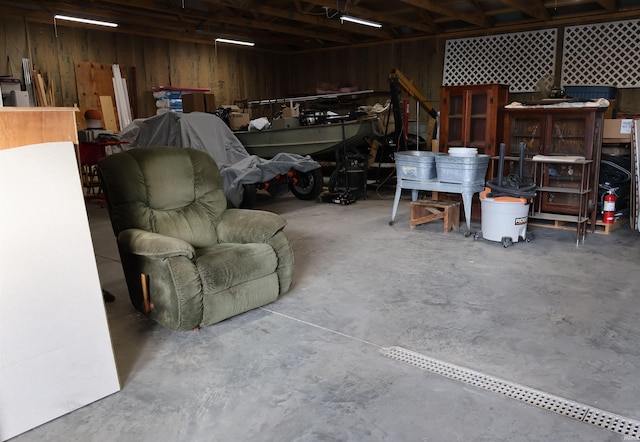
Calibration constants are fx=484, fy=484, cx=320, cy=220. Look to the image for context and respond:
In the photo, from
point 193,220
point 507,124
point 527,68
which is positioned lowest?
point 193,220

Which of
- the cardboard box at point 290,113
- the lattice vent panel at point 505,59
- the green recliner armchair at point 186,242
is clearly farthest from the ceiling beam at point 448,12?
the green recliner armchair at point 186,242

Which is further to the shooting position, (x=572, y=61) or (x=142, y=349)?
(x=572, y=61)

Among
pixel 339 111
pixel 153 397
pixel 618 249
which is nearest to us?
pixel 153 397

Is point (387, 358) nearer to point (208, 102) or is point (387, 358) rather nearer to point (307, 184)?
point (307, 184)

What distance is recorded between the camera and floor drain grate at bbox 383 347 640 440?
1.91 meters

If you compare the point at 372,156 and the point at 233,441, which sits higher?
the point at 372,156

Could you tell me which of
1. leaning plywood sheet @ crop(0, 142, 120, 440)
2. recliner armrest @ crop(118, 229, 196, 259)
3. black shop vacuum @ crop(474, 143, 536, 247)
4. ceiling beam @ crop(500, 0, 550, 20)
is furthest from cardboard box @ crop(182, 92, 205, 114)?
leaning plywood sheet @ crop(0, 142, 120, 440)

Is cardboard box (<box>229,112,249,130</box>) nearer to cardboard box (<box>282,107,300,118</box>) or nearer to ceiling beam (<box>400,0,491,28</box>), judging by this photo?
cardboard box (<box>282,107,300,118</box>)

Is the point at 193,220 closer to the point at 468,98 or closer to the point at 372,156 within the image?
the point at 468,98

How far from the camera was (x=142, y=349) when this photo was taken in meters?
2.64

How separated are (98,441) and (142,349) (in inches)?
30.6

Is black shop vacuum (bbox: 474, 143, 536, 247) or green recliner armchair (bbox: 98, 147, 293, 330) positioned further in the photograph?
black shop vacuum (bbox: 474, 143, 536, 247)

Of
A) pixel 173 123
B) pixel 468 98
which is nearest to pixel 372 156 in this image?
pixel 468 98

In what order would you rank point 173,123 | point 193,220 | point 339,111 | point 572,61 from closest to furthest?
point 193,220, point 173,123, point 572,61, point 339,111
